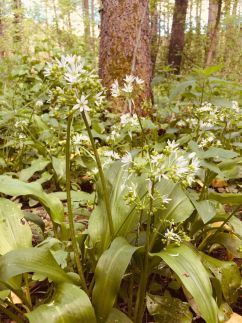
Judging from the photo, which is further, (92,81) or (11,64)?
(11,64)

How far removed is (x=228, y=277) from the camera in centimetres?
169

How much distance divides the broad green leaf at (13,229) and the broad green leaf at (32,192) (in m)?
0.11

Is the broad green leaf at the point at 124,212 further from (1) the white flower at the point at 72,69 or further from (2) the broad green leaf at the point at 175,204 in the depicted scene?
(1) the white flower at the point at 72,69

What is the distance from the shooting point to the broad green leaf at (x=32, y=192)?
1640 mm

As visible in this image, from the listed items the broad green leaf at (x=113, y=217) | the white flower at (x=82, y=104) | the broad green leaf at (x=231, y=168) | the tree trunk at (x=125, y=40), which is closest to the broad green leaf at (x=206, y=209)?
the broad green leaf at (x=113, y=217)

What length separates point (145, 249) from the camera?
1.47 meters

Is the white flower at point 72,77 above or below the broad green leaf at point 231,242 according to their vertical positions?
above

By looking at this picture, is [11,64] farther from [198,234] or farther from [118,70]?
[198,234]

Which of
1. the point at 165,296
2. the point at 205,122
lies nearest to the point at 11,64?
the point at 205,122

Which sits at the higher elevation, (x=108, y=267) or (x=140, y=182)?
(x=140, y=182)

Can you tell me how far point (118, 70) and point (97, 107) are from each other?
3.04 meters

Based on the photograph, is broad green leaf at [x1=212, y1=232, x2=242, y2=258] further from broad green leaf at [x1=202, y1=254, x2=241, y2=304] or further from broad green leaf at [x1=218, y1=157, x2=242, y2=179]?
broad green leaf at [x1=218, y1=157, x2=242, y2=179]

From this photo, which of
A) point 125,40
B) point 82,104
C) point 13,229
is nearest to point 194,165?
point 82,104

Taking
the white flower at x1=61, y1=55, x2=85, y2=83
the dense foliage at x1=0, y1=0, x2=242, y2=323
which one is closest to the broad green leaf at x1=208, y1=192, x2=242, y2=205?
the dense foliage at x1=0, y1=0, x2=242, y2=323
